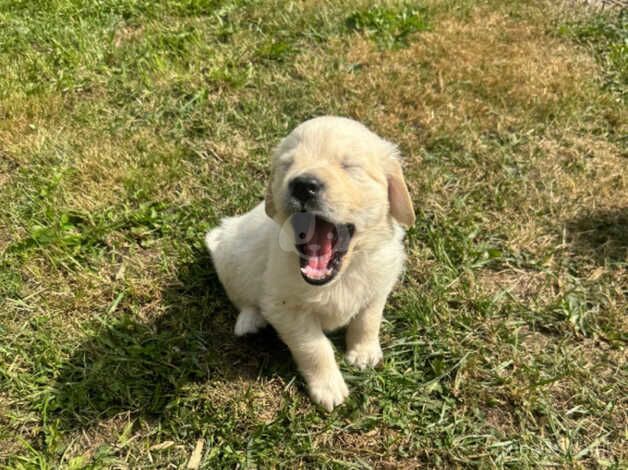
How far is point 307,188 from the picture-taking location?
1974 mm

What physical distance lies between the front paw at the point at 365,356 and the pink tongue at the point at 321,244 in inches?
29.2

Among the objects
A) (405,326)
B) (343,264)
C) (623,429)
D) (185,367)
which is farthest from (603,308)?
(185,367)

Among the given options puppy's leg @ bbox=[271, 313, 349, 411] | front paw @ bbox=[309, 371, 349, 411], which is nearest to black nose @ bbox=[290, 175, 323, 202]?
puppy's leg @ bbox=[271, 313, 349, 411]

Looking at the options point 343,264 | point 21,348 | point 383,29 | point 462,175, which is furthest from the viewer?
point 383,29

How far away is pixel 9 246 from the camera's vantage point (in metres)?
3.33

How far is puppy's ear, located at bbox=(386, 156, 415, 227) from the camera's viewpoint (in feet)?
7.35

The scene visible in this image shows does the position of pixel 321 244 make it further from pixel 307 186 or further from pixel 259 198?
pixel 259 198

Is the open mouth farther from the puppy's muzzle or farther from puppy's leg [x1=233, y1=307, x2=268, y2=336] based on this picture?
puppy's leg [x1=233, y1=307, x2=268, y2=336]

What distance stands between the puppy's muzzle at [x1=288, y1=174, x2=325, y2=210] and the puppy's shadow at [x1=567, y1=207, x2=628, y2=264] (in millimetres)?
2037

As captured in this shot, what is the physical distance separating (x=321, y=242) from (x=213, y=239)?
3.52 ft

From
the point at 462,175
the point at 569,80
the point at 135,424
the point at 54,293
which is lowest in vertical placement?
the point at 135,424

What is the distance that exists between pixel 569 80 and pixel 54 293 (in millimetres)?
4210

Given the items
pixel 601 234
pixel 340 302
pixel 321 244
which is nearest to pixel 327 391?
pixel 340 302

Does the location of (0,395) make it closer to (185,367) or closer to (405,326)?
(185,367)
